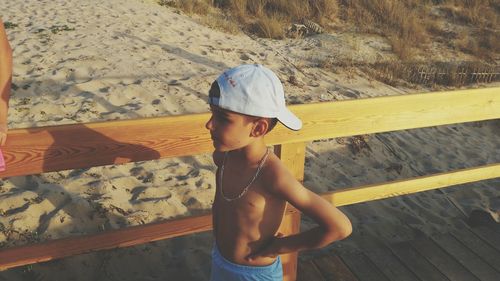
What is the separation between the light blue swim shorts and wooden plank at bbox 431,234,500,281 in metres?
1.84

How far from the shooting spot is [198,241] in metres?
3.88

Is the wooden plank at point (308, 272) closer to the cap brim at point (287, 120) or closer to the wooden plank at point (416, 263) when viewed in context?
the wooden plank at point (416, 263)

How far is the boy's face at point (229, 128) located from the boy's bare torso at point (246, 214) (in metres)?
0.14

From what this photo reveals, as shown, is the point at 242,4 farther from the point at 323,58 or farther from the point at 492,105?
the point at 492,105

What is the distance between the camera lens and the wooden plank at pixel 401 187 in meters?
2.55

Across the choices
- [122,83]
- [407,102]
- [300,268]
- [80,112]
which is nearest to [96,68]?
[122,83]

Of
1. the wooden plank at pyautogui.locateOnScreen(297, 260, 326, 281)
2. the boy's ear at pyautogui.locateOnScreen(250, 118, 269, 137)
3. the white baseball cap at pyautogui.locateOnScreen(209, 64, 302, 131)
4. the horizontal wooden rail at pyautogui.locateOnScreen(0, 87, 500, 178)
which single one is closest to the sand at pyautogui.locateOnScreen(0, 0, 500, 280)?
the wooden plank at pyautogui.locateOnScreen(297, 260, 326, 281)

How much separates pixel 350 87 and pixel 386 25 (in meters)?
4.66

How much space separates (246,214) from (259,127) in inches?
A: 13.7

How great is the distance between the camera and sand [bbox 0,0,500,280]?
3.70m

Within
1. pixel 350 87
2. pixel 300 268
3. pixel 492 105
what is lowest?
pixel 350 87

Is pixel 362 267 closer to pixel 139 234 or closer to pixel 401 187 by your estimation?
pixel 401 187

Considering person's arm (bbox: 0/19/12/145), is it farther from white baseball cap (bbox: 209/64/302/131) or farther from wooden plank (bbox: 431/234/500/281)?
wooden plank (bbox: 431/234/500/281)

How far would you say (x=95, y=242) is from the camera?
2094mm
